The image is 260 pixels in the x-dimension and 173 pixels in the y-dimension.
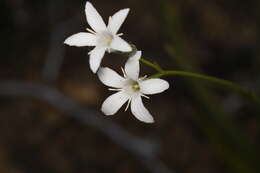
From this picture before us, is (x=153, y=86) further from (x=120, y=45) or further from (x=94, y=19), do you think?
(x=94, y=19)

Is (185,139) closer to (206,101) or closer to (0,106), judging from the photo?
(206,101)

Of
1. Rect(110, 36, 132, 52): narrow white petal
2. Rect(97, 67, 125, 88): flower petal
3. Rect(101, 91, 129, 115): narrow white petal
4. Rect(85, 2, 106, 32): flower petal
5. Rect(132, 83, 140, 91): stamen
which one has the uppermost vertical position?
Rect(85, 2, 106, 32): flower petal

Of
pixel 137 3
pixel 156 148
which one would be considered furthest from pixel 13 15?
→ pixel 156 148

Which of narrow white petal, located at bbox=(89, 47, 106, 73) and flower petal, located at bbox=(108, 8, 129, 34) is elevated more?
flower petal, located at bbox=(108, 8, 129, 34)

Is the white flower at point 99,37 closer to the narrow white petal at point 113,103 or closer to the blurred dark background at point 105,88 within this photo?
the narrow white petal at point 113,103

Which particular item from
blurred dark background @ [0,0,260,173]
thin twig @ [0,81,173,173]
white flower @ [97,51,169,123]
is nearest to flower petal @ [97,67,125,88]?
white flower @ [97,51,169,123]

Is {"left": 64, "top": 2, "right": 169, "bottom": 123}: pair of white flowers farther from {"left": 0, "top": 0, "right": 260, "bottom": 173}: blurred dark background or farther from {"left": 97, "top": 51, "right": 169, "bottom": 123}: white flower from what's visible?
{"left": 0, "top": 0, "right": 260, "bottom": 173}: blurred dark background

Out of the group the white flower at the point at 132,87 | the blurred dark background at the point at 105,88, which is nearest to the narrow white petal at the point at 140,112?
the white flower at the point at 132,87
